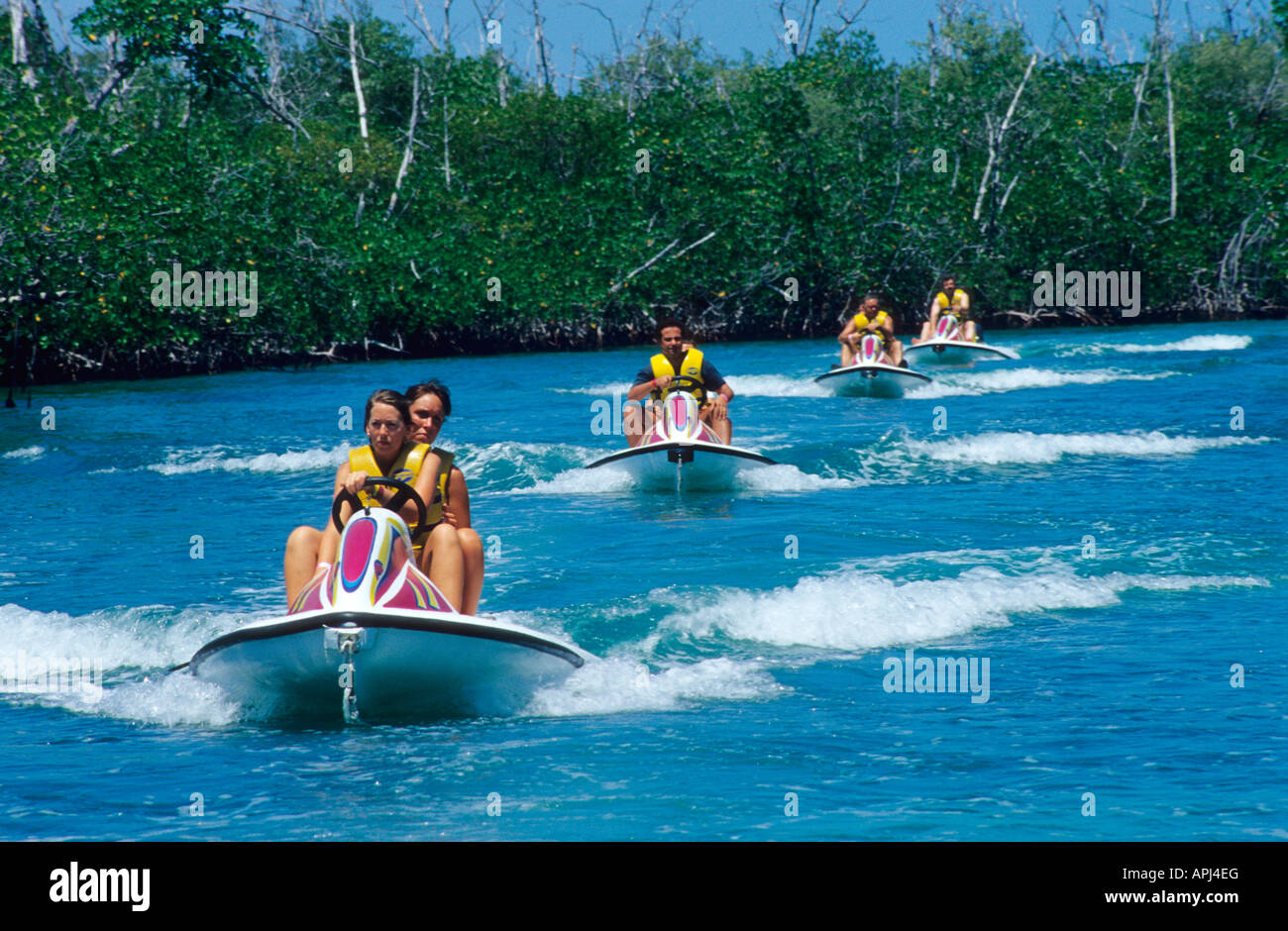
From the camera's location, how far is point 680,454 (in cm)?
1227

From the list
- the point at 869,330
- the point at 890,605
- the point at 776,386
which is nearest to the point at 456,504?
the point at 890,605

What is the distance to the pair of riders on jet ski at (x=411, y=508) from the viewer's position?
20.6 ft

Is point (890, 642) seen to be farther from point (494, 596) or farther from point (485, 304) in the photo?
point (485, 304)

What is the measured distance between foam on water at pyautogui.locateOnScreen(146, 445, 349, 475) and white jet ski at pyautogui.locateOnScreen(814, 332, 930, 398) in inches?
310

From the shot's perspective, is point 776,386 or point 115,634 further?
point 776,386

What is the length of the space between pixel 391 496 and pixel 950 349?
67.0 ft

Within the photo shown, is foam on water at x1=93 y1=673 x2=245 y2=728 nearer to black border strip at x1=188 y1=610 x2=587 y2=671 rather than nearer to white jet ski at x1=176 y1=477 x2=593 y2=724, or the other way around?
white jet ski at x1=176 y1=477 x2=593 y2=724

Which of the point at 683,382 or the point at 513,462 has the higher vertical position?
the point at 683,382

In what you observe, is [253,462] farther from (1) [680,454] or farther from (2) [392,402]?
(2) [392,402]

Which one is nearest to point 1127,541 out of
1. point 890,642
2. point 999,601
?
point 999,601

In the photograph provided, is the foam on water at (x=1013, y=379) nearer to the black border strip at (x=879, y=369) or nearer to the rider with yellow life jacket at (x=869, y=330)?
the rider with yellow life jacket at (x=869, y=330)
